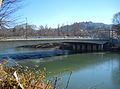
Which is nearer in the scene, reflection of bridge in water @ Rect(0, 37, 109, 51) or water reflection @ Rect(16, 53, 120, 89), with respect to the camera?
water reflection @ Rect(16, 53, 120, 89)

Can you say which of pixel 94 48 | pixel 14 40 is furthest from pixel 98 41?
pixel 14 40

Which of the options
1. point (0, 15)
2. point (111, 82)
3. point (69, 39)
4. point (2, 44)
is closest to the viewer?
point (0, 15)

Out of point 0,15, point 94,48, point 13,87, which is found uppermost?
point 0,15

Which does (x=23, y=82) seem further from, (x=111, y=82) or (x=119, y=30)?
(x=119, y=30)

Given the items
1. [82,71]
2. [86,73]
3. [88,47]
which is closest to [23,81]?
[86,73]

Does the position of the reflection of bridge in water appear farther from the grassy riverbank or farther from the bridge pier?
the grassy riverbank

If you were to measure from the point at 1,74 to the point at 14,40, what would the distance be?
35369 mm

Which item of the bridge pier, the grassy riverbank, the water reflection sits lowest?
the bridge pier

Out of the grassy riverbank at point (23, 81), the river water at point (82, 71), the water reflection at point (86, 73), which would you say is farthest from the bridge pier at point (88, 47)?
the grassy riverbank at point (23, 81)

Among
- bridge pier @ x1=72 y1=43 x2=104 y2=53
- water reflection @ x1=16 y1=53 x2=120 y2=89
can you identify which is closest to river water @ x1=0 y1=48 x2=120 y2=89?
water reflection @ x1=16 y1=53 x2=120 y2=89

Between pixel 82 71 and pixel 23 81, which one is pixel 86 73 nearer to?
pixel 82 71

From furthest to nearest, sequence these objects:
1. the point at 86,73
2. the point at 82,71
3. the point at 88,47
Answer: the point at 88,47 → the point at 82,71 → the point at 86,73

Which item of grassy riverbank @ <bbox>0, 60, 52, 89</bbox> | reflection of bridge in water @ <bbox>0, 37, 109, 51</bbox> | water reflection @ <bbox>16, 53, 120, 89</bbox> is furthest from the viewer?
reflection of bridge in water @ <bbox>0, 37, 109, 51</bbox>

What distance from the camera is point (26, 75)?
315 centimetres
